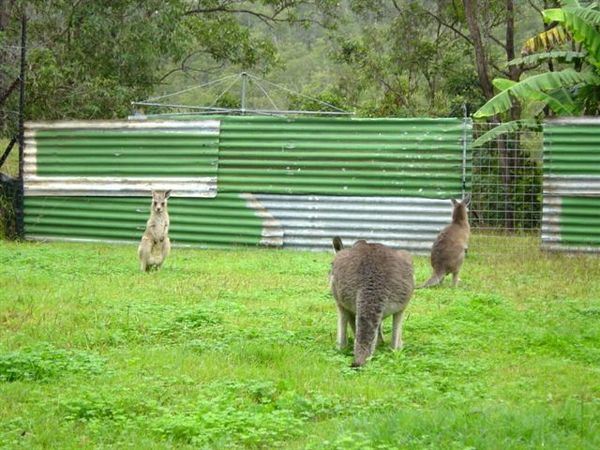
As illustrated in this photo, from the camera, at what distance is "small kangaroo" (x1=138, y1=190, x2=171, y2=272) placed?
13883 millimetres

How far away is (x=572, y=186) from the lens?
55.6 feet

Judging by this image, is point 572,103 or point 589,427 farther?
point 572,103

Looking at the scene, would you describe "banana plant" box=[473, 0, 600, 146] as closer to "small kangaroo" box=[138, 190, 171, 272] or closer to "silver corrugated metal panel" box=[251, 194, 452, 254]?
"silver corrugated metal panel" box=[251, 194, 452, 254]

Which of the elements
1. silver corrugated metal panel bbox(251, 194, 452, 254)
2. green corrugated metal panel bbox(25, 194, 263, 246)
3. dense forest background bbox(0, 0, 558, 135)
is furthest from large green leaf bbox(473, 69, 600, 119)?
green corrugated metal panel bbox(25, 194, 263, 246)


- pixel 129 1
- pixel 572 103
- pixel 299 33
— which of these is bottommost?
pixel 572 103

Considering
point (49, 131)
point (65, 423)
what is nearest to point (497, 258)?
point (49, 131)

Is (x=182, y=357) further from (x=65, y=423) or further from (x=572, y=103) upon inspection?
(x=572, y=103)

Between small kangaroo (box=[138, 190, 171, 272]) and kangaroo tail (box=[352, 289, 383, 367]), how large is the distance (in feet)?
20.3

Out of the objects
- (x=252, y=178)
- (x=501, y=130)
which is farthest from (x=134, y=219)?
(x=501, y=130)

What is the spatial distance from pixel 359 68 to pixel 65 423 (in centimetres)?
2819

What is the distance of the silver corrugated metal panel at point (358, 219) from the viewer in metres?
17.2

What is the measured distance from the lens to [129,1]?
858 inches

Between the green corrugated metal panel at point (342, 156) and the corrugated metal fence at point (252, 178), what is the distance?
2 centimetres

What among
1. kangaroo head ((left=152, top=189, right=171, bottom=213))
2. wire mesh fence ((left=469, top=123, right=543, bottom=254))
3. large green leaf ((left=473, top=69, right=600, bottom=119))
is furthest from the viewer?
large green leaf ((left=473, top=69, right=600, bottom=119))
